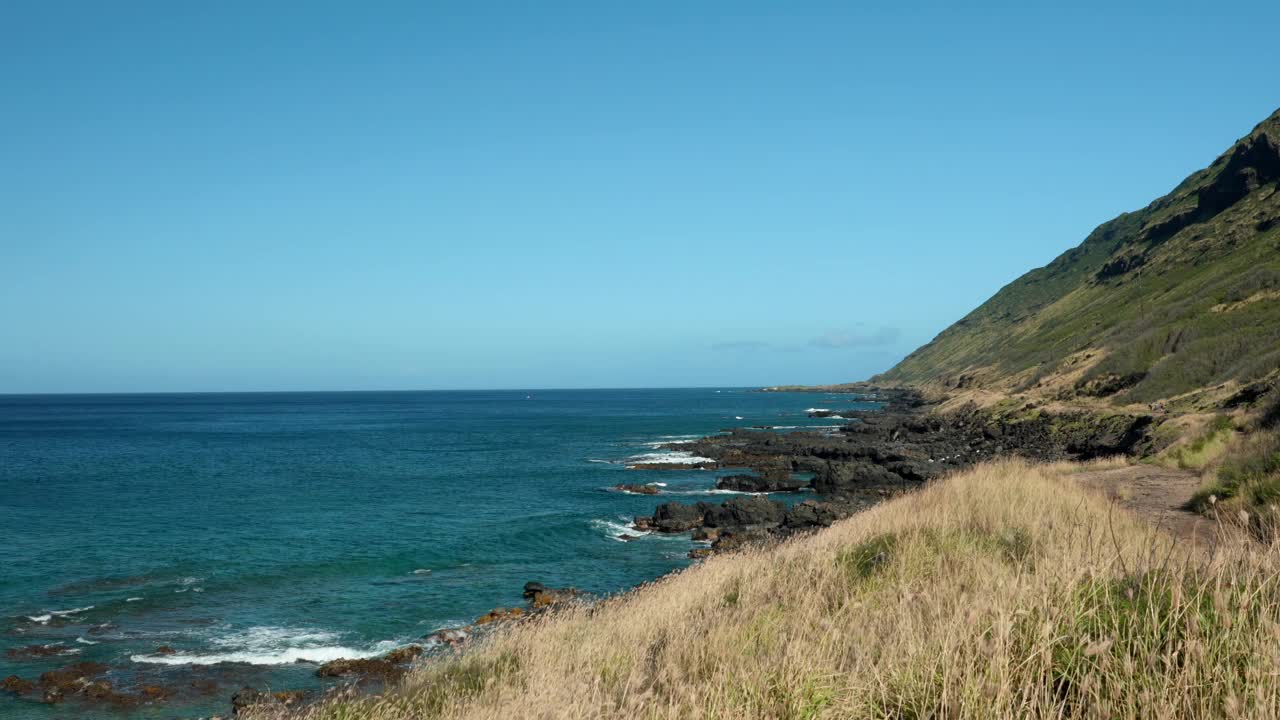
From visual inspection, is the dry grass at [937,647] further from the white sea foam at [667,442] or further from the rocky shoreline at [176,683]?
the white sea foam at [667,442]

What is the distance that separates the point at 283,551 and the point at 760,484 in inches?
1025

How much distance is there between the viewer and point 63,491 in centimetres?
4644

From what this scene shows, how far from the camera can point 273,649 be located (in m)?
18.8

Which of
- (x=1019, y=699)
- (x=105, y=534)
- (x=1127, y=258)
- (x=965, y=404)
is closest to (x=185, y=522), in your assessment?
(x=105, y=534)

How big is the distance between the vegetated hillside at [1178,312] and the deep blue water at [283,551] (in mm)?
28619

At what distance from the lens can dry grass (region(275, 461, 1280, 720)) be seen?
14.5 feet

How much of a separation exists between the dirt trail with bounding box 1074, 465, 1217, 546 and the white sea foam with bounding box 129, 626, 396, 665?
16.6 m

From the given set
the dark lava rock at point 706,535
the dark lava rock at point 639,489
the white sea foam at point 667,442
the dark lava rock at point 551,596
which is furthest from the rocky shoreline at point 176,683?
→ the white sea foam at point 667,442

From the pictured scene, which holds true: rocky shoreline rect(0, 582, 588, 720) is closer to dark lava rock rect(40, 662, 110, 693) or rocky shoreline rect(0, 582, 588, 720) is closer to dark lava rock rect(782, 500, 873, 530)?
dark lava rock rect(40, 662, 110, 693)

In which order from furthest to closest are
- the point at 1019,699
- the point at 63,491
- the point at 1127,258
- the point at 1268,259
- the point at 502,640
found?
the point at 1127,258
the point at 1268,259
the point at 63,491
the point at 502,640
the point at 1019,699

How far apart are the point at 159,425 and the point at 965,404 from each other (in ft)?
381

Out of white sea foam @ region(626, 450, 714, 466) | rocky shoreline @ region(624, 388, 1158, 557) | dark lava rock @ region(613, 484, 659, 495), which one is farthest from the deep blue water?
rocky shoreline @ region(624, 388, 1158, 557)

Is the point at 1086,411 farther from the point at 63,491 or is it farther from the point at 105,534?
the point at 63,491

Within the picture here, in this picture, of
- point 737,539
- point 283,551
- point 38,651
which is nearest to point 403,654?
point 38,651
